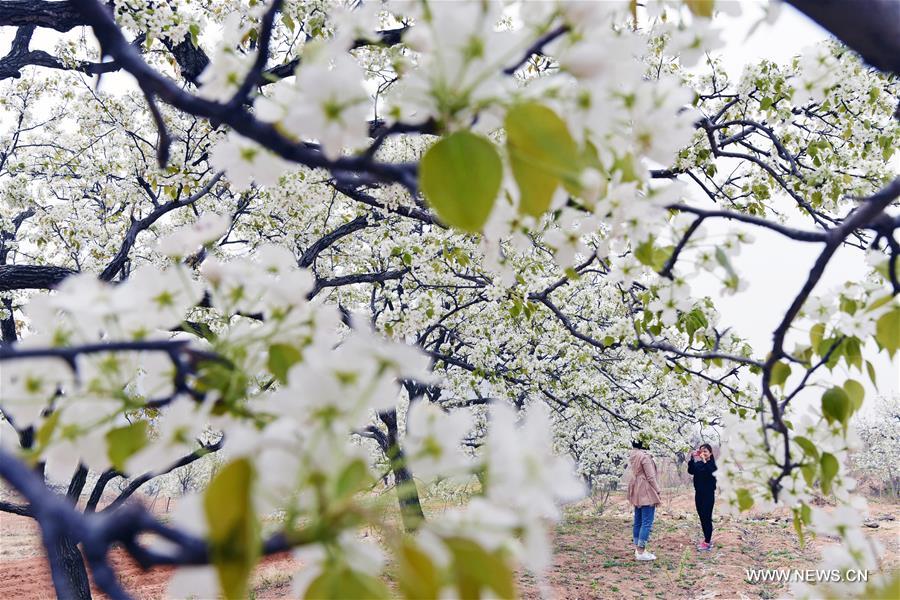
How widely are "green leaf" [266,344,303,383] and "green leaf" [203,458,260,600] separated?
7.6 inches

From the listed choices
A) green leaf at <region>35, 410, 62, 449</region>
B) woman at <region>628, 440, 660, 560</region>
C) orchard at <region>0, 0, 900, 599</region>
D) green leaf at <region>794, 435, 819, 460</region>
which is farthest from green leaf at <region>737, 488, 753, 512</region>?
woman at <region>628, 440, 660, 560</region>

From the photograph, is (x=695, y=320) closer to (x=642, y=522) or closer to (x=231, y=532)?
(x=231, y=532)

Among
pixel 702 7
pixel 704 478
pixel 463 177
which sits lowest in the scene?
pixel 704 478

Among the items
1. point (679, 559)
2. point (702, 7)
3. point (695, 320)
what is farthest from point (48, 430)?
point (679, 559)

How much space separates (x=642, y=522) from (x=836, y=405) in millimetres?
7597

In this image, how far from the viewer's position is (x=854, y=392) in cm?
95

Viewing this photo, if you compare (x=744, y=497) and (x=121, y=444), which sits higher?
(x=121, y=444)

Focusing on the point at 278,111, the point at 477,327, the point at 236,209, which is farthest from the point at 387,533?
the point at 477,327

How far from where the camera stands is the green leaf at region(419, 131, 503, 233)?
465 millimetres

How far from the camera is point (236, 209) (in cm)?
509

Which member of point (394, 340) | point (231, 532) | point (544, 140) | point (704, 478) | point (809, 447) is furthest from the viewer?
point (704, 478)

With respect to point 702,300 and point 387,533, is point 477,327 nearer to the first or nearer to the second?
point 702,300

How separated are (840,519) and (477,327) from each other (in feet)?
21.3

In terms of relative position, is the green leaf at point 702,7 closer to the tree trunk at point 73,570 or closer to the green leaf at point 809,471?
the green leaf at point 809,471
